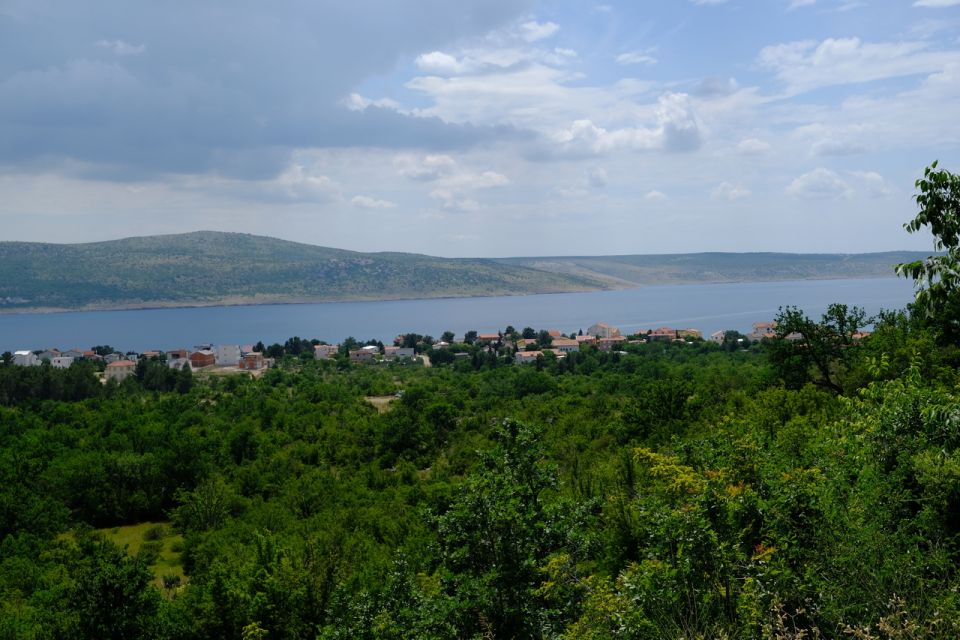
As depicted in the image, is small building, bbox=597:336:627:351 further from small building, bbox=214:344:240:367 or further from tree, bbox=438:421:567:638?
tree, bbox=438:421:567:638

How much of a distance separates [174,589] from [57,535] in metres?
9.83

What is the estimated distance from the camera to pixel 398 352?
9262 centimetres

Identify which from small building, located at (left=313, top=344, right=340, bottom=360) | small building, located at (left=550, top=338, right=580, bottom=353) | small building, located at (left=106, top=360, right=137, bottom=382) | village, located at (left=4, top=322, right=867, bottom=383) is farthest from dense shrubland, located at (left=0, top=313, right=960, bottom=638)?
small building, located at (left=313, top=344, right=340, bottom=360)

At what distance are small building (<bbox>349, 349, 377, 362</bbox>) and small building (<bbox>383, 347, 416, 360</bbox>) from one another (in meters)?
2.00

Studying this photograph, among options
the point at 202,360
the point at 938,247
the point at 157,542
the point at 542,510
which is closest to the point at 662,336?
the point at 202,360

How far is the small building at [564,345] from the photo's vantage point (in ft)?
280

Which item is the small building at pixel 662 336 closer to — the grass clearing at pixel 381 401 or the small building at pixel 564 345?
the small building at pixel 564 345

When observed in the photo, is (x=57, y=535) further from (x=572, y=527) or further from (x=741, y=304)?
(x=741, y=304)

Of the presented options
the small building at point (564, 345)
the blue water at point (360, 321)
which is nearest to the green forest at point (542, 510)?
the small building at point (564, 345)

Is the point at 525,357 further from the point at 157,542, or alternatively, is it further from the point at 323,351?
the point at 157,542

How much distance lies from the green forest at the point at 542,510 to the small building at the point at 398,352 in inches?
1816

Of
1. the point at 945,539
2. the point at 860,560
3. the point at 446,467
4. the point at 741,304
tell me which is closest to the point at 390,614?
the point at 860,560

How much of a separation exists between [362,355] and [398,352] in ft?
23.4

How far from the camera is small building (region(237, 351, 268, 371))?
3123 inches
